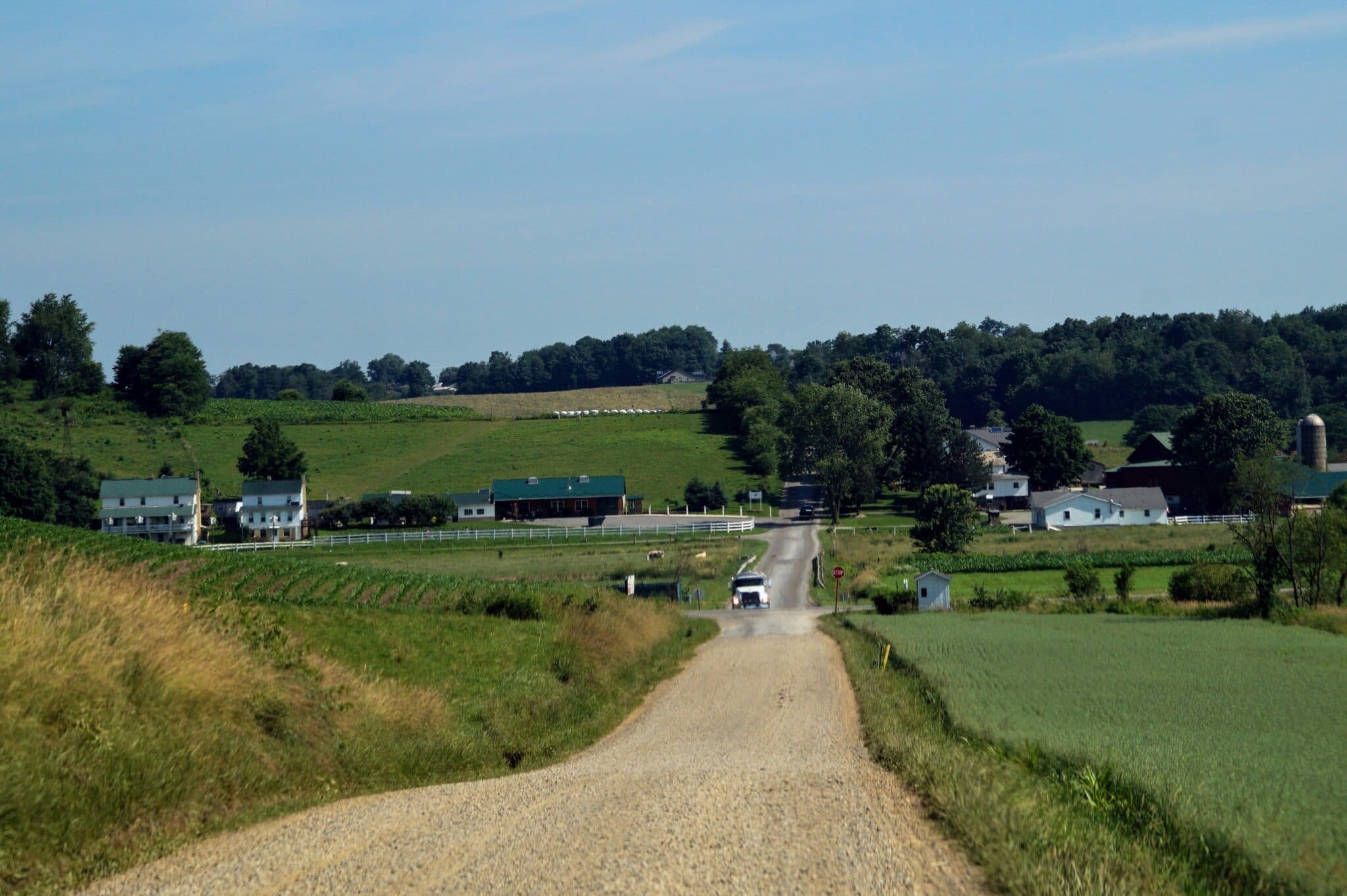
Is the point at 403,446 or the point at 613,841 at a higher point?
the point at 403,446

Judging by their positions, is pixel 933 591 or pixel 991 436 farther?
pixel 991 436

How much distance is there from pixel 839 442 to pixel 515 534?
34.0 metres

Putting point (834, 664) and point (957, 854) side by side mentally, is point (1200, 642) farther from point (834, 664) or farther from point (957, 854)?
point (957, 854)

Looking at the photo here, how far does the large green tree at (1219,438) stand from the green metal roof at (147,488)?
82.5m

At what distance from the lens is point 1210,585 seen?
46.1 metres

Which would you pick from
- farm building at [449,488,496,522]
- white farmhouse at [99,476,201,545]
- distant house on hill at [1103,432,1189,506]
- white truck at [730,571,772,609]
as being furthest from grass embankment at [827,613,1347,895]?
distant house on hill at [1103,432,1189,506]

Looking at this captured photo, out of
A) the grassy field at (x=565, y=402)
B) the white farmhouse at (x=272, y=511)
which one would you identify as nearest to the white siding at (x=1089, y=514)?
the white farmhouse at (x=272, y=511)

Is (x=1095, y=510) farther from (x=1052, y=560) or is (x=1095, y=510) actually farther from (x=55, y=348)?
(x=55, y=348)

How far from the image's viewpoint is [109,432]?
10400 cm

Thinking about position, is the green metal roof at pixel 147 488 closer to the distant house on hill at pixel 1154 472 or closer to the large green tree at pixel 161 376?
the large green tree at pixel 161 376

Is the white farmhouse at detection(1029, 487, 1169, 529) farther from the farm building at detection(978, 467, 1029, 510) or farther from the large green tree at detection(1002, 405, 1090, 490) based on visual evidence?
the large green tree at detection(1002, 405, 1090, 490)

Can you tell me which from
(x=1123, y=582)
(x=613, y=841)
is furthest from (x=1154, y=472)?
(x=613, y=841)

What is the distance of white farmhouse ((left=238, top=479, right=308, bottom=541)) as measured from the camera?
3110 inches

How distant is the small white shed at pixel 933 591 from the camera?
48.8 metres
